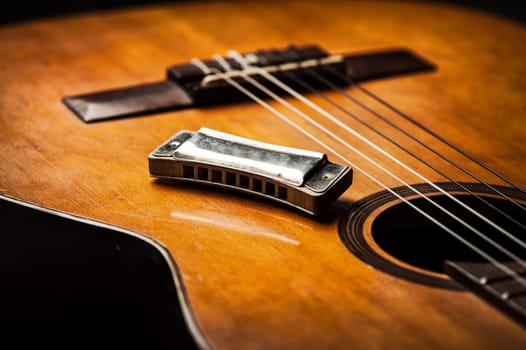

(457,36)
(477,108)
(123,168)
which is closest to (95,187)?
(123,168)

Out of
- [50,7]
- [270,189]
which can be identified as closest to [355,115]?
[270,189]

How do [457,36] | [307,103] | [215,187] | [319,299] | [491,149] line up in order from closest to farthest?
[319,299], [215,187], [491,149], [307,103], [457,36]

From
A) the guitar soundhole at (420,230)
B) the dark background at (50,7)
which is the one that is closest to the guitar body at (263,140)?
the guitar soundhole at (420,230)

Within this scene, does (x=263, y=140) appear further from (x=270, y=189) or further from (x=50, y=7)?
(x=50, y=7)

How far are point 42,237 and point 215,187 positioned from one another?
0.27 m

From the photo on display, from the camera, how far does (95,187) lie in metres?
0.86

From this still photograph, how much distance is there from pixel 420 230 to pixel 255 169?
0.94 feet

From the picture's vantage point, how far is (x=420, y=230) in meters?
0.96

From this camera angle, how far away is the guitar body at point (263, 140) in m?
0.63

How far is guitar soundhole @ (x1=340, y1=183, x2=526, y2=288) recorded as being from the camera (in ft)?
2.35

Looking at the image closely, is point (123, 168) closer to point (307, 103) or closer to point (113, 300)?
point (113, 300)

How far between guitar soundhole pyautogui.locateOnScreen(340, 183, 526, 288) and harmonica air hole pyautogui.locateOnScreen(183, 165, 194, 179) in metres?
0.20

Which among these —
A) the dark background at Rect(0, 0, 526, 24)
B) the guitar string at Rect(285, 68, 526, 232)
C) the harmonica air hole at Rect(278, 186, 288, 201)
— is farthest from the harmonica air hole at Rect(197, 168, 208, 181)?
the dark background at Rect(0, 0, 526, 24)

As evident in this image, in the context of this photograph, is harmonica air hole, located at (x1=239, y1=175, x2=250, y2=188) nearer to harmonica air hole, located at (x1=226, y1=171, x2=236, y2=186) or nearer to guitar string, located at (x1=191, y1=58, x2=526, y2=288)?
harmonica air hole, located at (x1=226, y1=171, x2=236, y2=186)
